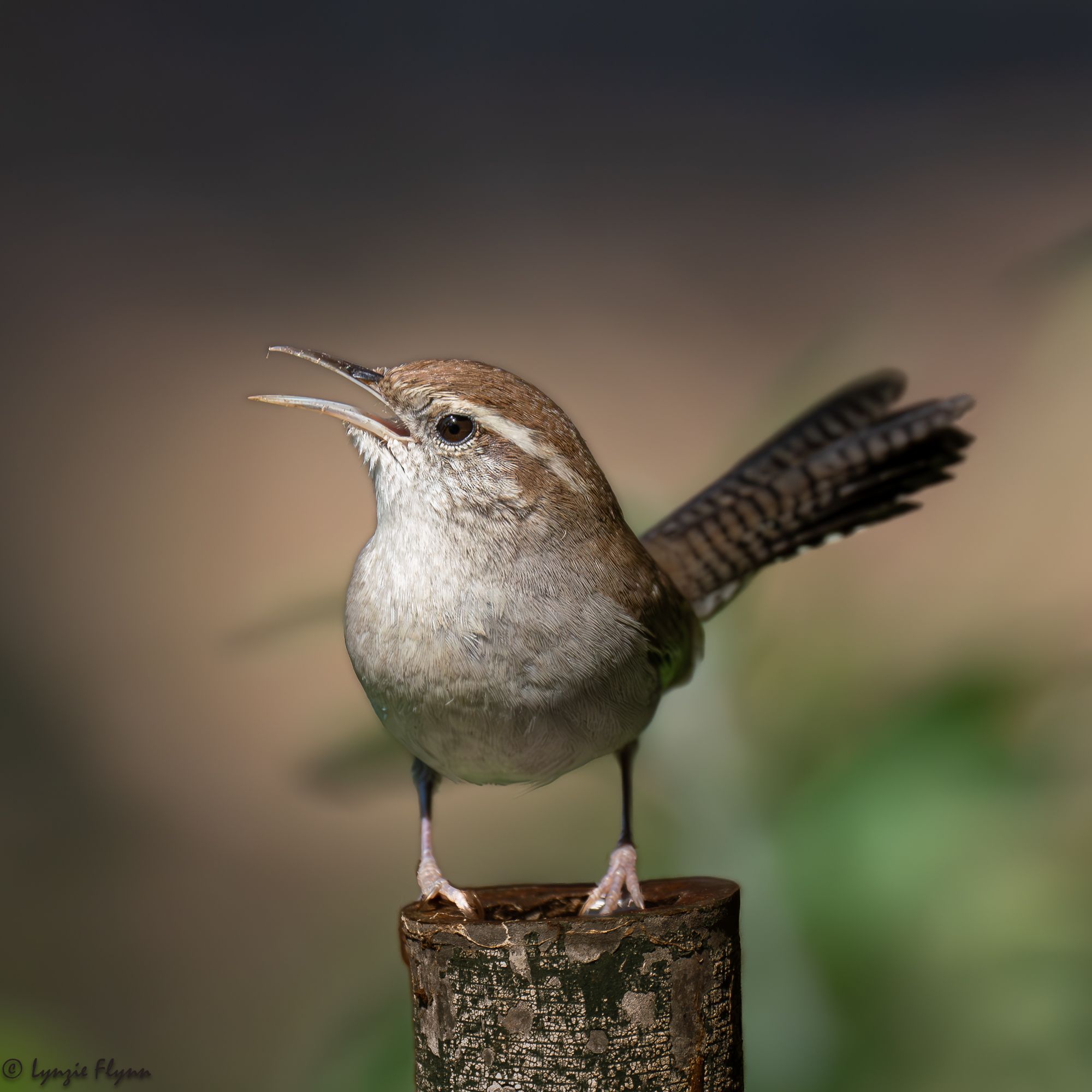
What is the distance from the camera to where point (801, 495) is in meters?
3.03

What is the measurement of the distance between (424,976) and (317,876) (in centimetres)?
391

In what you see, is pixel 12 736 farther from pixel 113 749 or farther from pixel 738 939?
pixel 738 939

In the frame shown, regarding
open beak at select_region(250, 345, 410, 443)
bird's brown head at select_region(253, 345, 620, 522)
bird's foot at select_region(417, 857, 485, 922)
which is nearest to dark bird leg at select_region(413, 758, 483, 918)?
bird's foot at select_region(417, 857, 485, 922)

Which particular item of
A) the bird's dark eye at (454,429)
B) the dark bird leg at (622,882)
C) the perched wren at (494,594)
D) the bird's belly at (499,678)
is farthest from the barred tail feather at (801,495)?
the bird's dark eye at (454,429)

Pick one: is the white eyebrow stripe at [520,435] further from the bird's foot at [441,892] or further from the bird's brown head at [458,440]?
the bird's foot at [441,892]

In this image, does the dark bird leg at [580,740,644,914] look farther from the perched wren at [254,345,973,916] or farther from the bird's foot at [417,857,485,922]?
the bird's foot at [417,857,485,922]

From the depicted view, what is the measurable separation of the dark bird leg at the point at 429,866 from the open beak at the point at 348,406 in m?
0.73

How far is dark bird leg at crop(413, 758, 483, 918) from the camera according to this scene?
2.32 meters

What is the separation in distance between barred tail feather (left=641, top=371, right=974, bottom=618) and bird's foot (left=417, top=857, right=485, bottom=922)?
98 cm

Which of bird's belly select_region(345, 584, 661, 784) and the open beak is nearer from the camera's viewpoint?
bird's belly select_region(345, 584, 661, 784)

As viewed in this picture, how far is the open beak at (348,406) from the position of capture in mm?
2316

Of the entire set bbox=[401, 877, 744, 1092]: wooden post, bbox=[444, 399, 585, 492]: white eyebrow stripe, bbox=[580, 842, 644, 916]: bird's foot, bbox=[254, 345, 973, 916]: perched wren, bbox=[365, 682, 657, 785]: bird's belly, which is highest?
bbox=[444, 399, 585, 492]: white eyebrow stripe

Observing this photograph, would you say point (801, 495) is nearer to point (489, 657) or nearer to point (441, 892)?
point (489, 657)

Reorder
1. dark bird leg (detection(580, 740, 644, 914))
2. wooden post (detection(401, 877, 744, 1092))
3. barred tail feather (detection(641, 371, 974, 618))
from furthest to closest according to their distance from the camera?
1. barred tail feather (detection(641, 371, 974, 618))
2. dark bird leg (detection(580, 740, 644, 914))
3. wooden post (detection(401, 877, 744, 1092))
